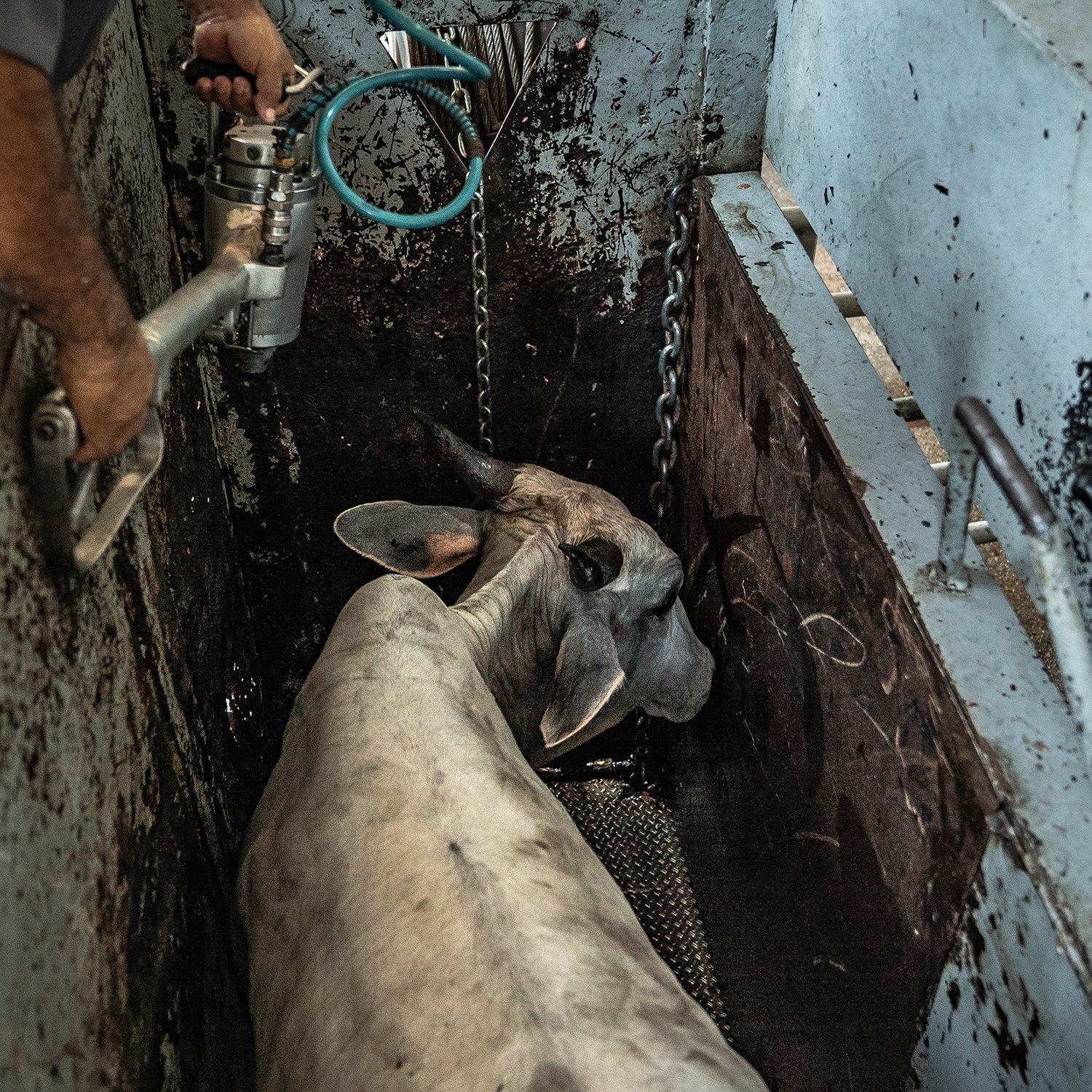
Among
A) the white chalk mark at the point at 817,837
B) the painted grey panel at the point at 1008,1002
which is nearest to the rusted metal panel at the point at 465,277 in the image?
the white chalk mark at the point at 817,837

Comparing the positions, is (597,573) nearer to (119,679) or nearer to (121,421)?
(119,679)

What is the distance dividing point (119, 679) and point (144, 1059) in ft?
2.10

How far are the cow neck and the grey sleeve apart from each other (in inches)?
59.3

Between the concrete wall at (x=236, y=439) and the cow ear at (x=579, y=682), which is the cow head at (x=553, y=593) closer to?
the cow ear at (x=579, y=682)

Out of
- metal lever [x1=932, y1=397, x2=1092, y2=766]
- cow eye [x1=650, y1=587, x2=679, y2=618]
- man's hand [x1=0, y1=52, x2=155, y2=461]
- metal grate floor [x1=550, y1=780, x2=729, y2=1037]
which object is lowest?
metal grate floor [x1=550, y1=780, x2=729, y2=1037]

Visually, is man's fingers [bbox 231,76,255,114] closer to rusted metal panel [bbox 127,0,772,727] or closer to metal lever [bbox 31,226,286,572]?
metal lever [bbox 31,226,286,572]

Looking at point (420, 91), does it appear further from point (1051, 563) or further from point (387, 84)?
point (1051, 563)

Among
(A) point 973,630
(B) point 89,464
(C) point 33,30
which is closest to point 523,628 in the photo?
(A) point 973,630

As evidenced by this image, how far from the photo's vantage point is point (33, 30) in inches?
51.9

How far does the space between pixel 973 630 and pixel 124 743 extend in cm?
148

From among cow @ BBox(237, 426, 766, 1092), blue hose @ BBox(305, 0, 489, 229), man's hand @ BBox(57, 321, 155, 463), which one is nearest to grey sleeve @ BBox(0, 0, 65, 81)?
man's hand @ BBox(57, 321, 155, 463)

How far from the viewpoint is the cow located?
1.68 metres

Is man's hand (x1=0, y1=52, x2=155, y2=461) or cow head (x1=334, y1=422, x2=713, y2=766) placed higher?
man's hand (x1=0, y1=52, x2=155, y2=461)

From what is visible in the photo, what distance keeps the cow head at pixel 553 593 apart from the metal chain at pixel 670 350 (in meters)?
0.48
